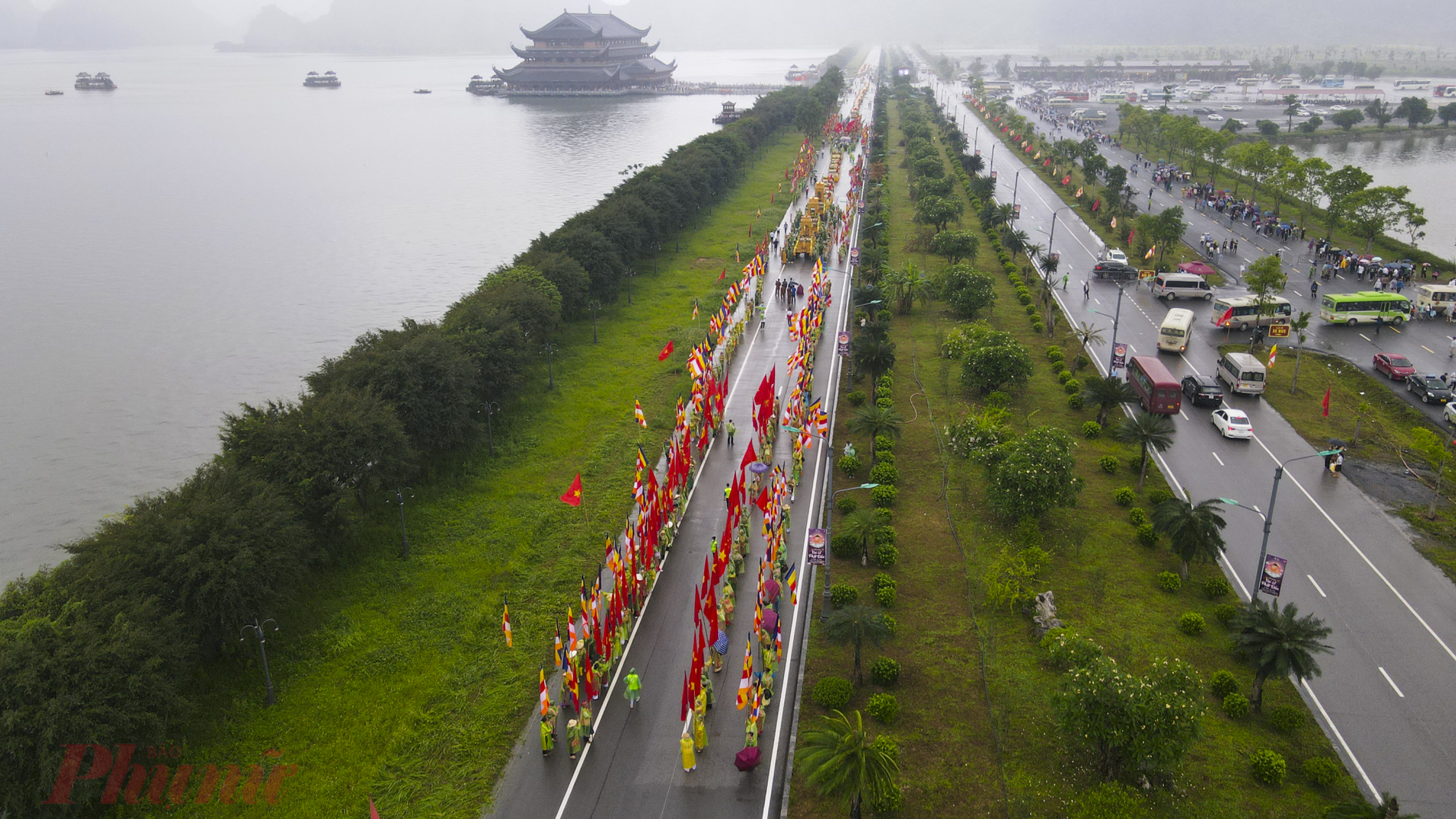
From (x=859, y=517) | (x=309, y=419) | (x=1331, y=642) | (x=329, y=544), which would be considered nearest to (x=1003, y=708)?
(x=859, y=517)

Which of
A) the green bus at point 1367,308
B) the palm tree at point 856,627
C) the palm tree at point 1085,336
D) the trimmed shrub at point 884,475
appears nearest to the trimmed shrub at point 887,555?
the trimmed shrub at point 884,475

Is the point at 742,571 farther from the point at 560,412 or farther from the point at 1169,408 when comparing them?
the point at 1169,408

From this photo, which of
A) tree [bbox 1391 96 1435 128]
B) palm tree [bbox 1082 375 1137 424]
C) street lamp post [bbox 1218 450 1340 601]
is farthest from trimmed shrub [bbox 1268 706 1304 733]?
tree [bbox 1391 96 1435 128]

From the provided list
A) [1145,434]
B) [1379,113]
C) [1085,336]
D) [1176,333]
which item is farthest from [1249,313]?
[1379,113]

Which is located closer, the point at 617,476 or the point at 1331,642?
the point at 1331,642

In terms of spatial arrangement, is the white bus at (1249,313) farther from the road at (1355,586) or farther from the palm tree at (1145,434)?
the palm tree at (1145,434)

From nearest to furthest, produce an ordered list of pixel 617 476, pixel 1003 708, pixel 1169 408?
pixel 1003 708 < pixel 617 476 < pixel 1169 408
